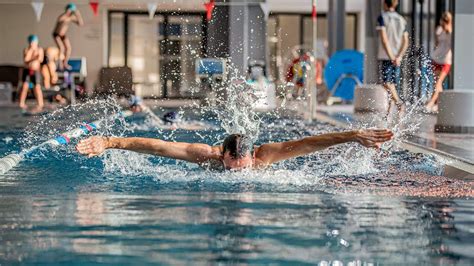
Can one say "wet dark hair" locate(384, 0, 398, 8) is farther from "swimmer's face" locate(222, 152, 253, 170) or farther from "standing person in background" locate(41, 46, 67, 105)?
"standing person in background" locate(41, 46, 67, 105)

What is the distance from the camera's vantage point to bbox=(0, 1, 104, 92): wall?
85.8 ft

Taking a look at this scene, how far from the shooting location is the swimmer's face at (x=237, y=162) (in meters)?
6.34

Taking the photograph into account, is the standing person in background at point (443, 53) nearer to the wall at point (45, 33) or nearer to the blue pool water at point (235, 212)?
the blue pool water at point (235, 212)

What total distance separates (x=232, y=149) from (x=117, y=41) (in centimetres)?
2097

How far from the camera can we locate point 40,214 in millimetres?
5035

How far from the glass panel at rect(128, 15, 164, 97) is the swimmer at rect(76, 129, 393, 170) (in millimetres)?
20715

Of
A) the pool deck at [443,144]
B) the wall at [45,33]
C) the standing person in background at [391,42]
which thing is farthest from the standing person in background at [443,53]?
the wall at [45,33]

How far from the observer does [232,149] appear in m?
6.35

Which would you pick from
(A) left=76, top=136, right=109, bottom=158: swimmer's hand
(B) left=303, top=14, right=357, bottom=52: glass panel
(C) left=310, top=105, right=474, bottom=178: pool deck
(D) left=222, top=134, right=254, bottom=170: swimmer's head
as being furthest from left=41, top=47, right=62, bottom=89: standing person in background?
(A) left=76, top=136, right=109, bottom=158: swimmer's hand

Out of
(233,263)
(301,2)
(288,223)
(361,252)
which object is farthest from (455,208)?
(301,2)

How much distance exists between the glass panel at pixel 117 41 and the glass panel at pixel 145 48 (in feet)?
0.69

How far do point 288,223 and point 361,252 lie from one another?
2.49 feet

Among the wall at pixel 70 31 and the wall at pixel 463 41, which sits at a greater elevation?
the wall at pixel 70 31

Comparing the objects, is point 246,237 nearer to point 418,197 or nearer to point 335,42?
point 418,197
